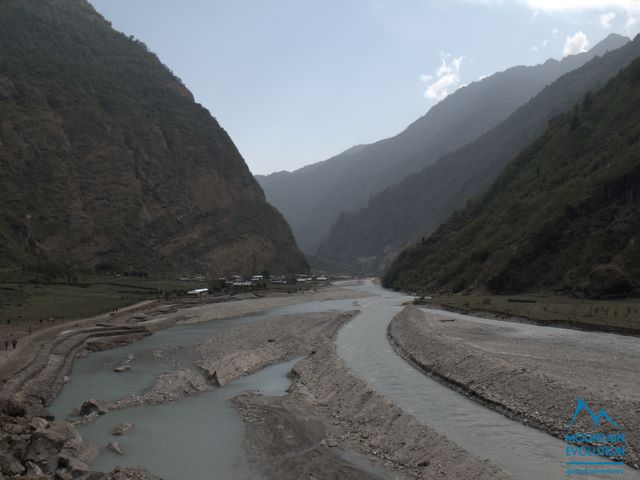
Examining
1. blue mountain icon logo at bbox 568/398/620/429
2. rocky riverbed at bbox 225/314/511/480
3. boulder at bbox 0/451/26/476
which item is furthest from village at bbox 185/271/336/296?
blue mountain icon logo at bbox 568/398/620/429

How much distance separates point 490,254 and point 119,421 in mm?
64120

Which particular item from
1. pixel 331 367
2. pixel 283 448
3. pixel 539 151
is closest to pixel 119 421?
pixel 283 448

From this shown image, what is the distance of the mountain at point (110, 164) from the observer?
97688 millimetres

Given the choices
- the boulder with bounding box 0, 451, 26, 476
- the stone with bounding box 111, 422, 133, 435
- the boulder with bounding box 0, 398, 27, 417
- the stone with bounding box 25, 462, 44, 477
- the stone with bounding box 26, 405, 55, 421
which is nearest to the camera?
the boulder with bounding box 0, 451, 26, 476

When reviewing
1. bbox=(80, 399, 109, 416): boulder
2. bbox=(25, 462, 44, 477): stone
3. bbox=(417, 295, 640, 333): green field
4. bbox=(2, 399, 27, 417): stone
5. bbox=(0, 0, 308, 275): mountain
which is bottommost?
bbox=(417, 295, 640, 333): green field

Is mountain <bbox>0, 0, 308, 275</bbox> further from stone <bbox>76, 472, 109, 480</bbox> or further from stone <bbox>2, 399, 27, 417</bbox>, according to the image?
stone <bbox>76, 472, 109, 480</bbox>

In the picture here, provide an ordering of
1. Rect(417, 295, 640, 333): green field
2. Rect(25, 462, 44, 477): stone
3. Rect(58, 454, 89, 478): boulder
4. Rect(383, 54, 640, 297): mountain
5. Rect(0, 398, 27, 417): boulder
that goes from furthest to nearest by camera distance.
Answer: Rect(383, 54, 640, 297): mountain
Rect(417, 295, 640, 333): green field
Rect(0, 398, 27, 417): boulder
Rect(58, 454, 89, 478): boulder
Rect(25, 462, 44, 477): stone


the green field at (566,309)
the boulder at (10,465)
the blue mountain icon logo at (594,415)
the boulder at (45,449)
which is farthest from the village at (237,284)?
the blue mountain icon logo at (594,415)

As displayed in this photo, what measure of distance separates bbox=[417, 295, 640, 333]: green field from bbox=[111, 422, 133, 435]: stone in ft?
104

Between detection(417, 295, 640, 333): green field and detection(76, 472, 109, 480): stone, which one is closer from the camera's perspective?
detection(76, 472, 109, 480): stone

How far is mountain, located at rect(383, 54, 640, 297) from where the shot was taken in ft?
173

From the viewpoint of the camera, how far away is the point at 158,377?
30531 millimetres

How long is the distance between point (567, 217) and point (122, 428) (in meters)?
57.3

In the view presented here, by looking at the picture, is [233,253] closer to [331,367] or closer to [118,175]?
[118,175]
